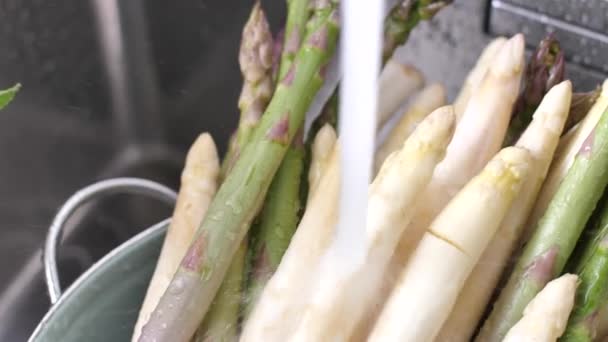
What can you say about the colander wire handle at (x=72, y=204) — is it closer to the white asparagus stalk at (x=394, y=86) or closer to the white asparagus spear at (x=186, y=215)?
the white asparagus spear at (x=186, y=215)

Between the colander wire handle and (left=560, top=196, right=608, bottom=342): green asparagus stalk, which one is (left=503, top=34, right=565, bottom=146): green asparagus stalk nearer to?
(left=560, top=196, right=608, bottom=342): green asparagus stalk

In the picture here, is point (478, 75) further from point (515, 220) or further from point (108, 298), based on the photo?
point (108, 298)

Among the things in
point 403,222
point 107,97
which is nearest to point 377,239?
point 403,222

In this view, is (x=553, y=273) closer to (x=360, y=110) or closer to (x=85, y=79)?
(x=360, y=110)

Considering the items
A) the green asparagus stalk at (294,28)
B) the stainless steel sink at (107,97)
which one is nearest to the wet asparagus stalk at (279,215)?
the green asparagus stalk at (294,28)

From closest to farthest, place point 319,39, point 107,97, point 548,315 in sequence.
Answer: point 548,315 → point 319,39 → point 107,97

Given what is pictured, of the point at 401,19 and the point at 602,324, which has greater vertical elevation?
the point at 401,19
